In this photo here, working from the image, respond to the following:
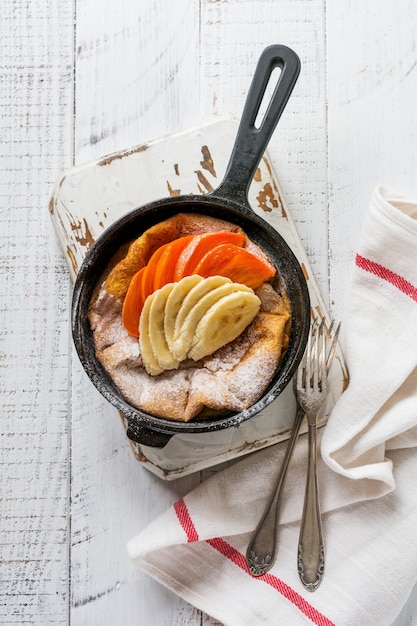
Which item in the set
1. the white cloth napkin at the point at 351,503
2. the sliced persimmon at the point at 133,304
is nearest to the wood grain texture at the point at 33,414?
the white cloth napkin at the point at 351,503

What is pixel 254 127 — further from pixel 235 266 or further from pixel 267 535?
pixel 267 535

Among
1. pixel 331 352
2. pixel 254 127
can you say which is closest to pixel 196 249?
pixel 254 127

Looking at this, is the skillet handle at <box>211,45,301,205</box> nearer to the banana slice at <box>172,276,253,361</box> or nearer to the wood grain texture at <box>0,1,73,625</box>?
the banana slice at <box>172,276,253,361</box>

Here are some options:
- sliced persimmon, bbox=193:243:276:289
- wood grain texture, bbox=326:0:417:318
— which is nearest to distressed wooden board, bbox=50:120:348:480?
wood grain texture, bbox=326:0:417:318

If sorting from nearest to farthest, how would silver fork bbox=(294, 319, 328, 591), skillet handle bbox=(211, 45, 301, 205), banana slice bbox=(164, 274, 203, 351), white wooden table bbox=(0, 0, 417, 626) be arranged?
banana slice bbox=(164, 274, 203, 351), skillet handle bbox=(211, 45, 301, 205), silver fork bbox=(294, 319, 328, 591), white wooden table bbox=(0, 0, 417, 626)

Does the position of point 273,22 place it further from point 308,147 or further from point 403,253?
point 403,253

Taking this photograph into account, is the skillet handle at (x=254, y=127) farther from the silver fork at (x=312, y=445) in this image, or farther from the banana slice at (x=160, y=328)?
the silver fork at (x=312, y=445)

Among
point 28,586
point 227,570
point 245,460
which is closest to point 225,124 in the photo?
point 245,460
